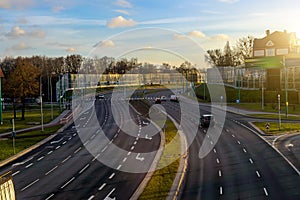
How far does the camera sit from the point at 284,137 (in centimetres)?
4741

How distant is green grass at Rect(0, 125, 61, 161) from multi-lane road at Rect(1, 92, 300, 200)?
202cm

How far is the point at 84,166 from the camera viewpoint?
3397 centimetres

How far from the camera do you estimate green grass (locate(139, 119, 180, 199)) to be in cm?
2491

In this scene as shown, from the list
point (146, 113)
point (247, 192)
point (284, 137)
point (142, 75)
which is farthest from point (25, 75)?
point (142, 75)

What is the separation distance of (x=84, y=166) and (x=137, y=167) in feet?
15.8

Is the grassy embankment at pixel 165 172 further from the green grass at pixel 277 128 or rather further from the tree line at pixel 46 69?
the tree line at pixel 46 69

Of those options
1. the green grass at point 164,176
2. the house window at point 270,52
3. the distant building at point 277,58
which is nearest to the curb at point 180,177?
the green grass at point 164,176

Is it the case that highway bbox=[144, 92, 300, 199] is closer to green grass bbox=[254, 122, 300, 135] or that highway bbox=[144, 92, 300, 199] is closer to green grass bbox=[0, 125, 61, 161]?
green grass bbox=[254, 122, 300, 135]

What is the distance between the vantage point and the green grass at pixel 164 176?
24.9 m

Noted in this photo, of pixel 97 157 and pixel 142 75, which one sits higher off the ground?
pixel 142 75

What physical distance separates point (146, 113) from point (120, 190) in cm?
4990

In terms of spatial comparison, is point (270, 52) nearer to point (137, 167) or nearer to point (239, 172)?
point (239, 172)

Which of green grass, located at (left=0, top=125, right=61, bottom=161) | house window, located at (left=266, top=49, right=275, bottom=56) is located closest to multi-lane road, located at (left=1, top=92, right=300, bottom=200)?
green grass, located at (left=0, top=125, right=61, bottom=161)

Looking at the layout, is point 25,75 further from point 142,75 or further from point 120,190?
point 142,75
